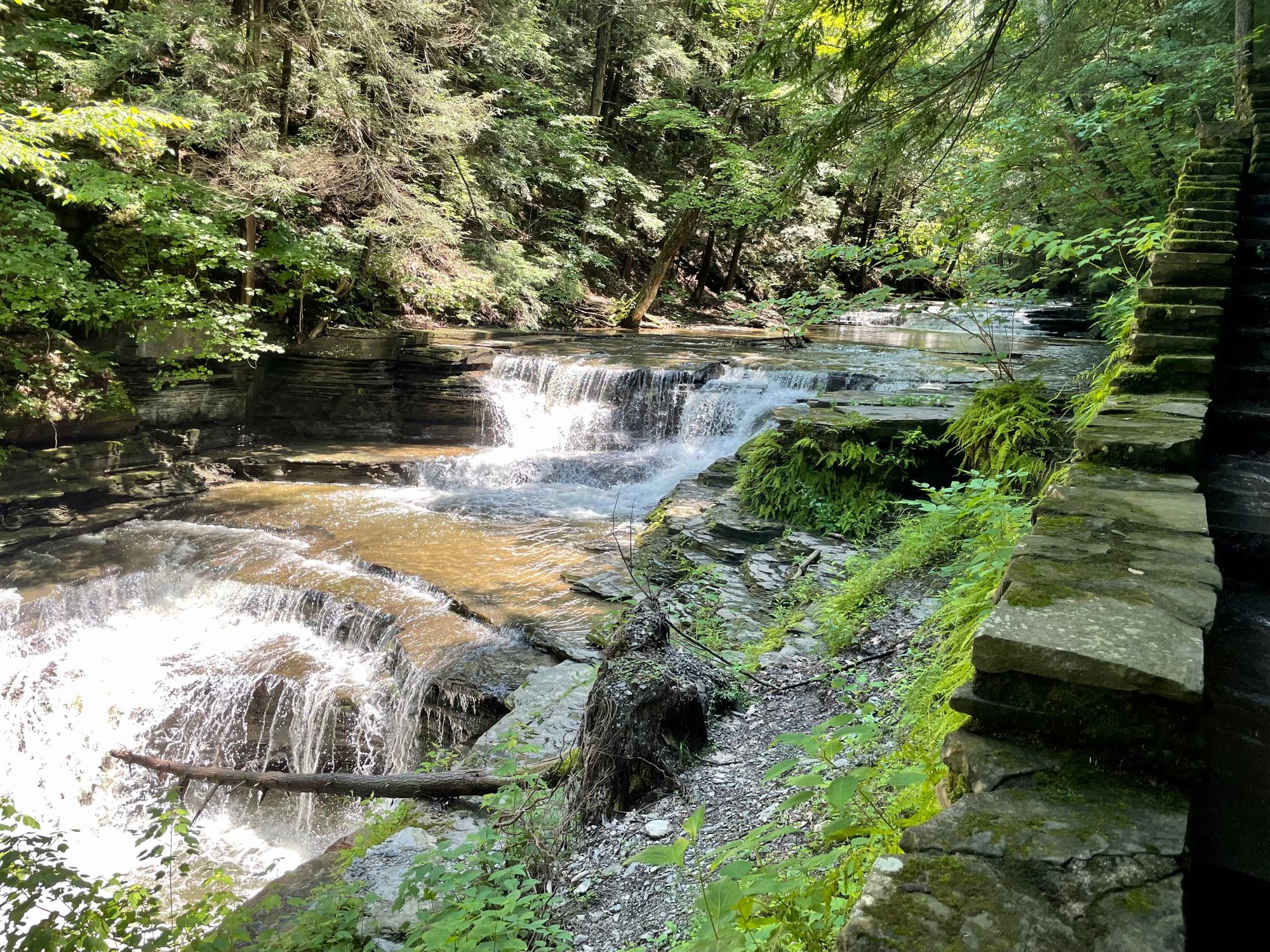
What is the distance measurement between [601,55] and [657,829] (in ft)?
63.5

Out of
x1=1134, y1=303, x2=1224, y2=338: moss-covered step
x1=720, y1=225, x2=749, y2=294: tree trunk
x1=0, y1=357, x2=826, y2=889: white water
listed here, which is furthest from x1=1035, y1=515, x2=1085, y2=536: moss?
x1=720, y1=225, x2=749, y2=294: tree trunk

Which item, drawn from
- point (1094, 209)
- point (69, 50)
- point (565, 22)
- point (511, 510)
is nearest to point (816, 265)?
point (565, 22)

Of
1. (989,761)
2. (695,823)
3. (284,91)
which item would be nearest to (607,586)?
(695,823)

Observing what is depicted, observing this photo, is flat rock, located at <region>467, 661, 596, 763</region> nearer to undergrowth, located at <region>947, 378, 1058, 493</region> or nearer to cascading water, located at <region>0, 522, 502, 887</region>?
cascading water, located at <region>0, 522, 502, 887</region>

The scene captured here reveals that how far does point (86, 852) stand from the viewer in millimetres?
5340

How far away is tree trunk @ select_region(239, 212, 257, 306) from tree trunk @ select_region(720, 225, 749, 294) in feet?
48.4

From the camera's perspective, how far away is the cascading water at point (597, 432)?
31.6 ft

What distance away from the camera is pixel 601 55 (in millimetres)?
18266

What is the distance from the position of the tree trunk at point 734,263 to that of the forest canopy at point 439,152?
207 inches

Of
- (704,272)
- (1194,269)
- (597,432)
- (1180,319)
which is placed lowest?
(597,432)

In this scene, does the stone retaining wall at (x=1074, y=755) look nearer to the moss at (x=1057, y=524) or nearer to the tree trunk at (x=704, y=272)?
the moss at (x=1057, y=524)

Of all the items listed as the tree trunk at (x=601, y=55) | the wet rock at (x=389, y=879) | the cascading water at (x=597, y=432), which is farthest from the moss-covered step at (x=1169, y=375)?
the tree trunk at (x=601, y=55)

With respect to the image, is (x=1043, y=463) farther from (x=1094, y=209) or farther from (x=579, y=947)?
(x=1094, y=209)

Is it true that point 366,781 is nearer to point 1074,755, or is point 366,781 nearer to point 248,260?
point 1074,755
